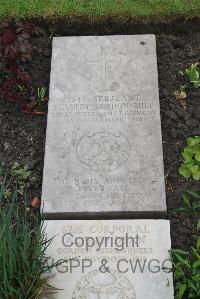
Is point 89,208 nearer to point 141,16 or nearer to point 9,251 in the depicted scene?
point 9,251

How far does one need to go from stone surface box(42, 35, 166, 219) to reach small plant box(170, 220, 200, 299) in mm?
290

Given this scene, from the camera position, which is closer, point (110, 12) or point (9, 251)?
point (9, 251)

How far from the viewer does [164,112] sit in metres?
3.57

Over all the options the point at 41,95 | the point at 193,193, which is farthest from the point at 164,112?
the point at 41,95

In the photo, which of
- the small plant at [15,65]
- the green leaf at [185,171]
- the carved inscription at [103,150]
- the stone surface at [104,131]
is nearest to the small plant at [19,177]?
the stone surface at [104,131]

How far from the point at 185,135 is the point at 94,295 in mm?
1270

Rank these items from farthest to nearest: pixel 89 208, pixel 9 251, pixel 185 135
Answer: pixel 185 135 → pixel 89 208 → pixel 9 251

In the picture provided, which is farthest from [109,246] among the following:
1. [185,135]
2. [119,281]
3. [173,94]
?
[173,94]

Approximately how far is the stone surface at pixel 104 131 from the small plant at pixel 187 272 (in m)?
0.29

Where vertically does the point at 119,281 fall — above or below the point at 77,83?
below

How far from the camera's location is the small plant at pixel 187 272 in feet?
9.12

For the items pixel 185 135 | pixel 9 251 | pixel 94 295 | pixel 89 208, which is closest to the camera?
pixel 9 251

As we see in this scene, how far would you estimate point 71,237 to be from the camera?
9.83 feet

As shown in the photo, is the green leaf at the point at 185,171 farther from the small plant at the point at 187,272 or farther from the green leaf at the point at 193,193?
the small plant at the point at 187,272
